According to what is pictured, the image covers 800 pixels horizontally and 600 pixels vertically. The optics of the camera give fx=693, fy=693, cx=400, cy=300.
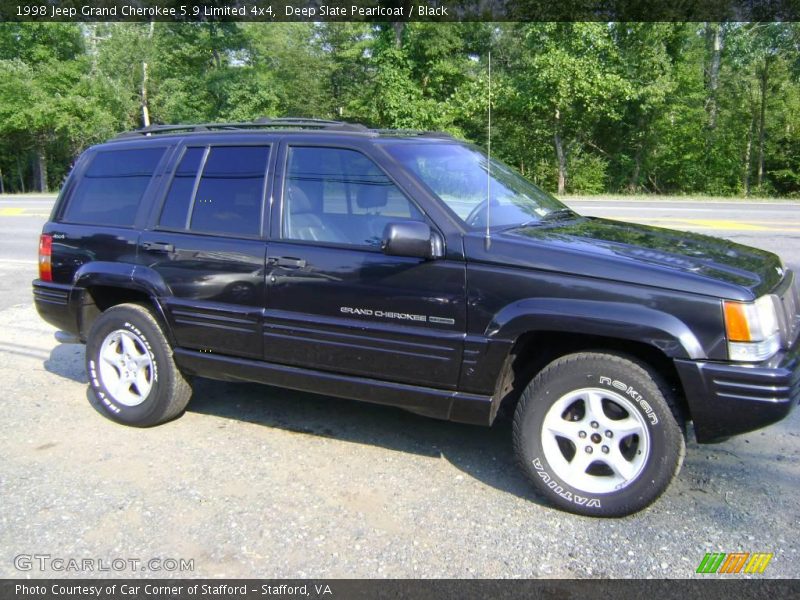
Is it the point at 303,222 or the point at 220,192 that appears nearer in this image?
the point at 303,222

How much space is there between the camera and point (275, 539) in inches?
127

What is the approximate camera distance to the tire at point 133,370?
447 cm

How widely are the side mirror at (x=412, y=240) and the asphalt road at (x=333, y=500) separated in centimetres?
127

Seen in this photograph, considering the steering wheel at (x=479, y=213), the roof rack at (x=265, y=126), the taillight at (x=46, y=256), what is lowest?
the taillight at (x=46, y=256)

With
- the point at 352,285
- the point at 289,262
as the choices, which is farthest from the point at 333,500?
the point at 289,262

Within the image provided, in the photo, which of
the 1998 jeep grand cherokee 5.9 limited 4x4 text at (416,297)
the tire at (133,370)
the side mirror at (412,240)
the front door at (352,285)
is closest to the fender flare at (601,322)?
the 1998 jeep grand cherokee 5.9 limited 4x4 text at (416,297)

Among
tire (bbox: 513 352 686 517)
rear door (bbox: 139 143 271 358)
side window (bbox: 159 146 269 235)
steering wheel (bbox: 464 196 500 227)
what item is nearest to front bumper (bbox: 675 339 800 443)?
tire (bbox: 513 352 686 517)

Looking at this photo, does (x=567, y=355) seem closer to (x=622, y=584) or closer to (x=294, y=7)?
(x=622, y=584)

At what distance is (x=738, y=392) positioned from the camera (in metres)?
3.06

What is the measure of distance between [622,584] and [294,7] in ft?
133

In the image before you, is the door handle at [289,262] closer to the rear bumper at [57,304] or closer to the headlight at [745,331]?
the rear bumper at [57,304]

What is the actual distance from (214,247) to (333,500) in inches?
66.0

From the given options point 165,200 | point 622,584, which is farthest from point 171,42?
point 622,584

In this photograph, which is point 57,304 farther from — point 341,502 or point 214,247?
point 341,502
